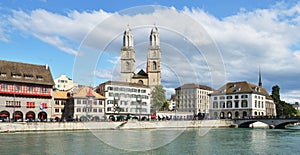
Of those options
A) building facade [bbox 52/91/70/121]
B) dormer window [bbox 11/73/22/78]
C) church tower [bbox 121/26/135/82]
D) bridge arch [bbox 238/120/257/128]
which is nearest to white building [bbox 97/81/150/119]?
building facade [bbox 52/91/70/121]

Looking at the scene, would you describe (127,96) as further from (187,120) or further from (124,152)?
(124,152)

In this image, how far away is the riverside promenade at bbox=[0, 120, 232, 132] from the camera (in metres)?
58.7

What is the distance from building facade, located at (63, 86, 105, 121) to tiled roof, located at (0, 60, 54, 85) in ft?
26.4

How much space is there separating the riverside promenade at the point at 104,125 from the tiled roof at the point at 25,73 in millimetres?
12715

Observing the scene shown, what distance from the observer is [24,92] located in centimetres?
6988

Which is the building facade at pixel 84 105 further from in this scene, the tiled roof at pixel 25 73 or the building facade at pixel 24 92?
the tiled roof at pixel 25 73

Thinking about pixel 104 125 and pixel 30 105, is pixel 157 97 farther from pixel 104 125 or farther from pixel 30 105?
pixel 30 105

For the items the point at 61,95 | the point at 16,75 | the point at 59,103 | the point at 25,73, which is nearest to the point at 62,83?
the point at 61,95

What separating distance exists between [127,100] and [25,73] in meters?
28.0

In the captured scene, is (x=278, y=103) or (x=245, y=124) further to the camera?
(x=278, y=103)

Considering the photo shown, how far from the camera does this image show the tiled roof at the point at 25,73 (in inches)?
2687

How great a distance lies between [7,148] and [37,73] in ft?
135

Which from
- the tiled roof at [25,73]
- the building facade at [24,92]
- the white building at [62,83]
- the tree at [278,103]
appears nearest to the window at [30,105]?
the building facade at [24,92]

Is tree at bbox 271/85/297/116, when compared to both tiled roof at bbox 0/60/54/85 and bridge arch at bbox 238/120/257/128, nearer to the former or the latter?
bridge arch at bbox 238/120/257/128
